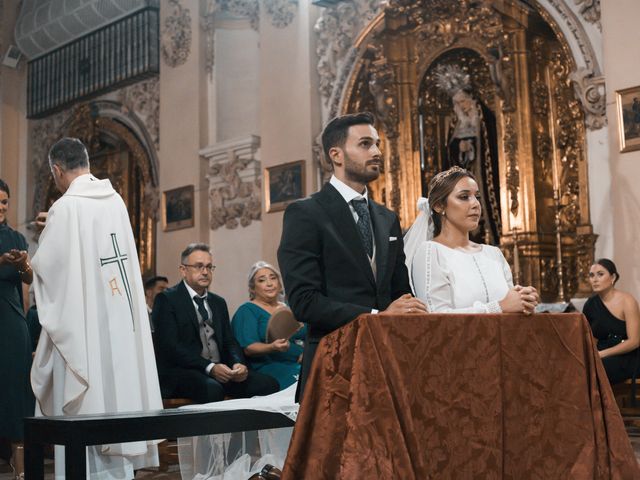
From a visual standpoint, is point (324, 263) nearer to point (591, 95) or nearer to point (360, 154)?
point (360, 154)

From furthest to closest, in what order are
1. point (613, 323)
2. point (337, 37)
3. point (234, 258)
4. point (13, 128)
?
point (13, 128)
point (234, 258)
point (337, 37)
point (613, 323)

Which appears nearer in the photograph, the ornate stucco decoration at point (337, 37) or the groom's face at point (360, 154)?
the groom's face at point (360, 154)

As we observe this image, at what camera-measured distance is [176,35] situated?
1250 cm

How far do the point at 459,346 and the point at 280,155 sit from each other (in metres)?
8.22

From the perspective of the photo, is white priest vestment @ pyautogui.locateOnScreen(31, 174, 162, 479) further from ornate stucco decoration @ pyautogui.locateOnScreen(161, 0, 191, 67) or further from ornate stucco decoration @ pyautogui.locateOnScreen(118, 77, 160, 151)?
ornate stucco decoration @ pyautogui.locateOnScreen(118, 77, 160, 151)

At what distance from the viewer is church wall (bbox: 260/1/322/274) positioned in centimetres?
1057

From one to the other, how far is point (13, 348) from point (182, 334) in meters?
1.29

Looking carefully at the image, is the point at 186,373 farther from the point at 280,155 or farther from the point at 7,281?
the point at 280,155

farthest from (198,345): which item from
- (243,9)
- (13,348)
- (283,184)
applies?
(243,9)

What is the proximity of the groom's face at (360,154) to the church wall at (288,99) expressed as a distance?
7.12 meters

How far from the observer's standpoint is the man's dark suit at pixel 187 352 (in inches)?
239

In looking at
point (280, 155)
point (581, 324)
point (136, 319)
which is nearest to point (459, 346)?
point (581, 324)

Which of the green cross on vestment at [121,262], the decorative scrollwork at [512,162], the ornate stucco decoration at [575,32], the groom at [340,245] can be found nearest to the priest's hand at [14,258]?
the green cross on vestment at [121,262]

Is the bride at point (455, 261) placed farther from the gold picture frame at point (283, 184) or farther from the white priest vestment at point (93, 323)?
the gold picture frame at point (283, 184)
